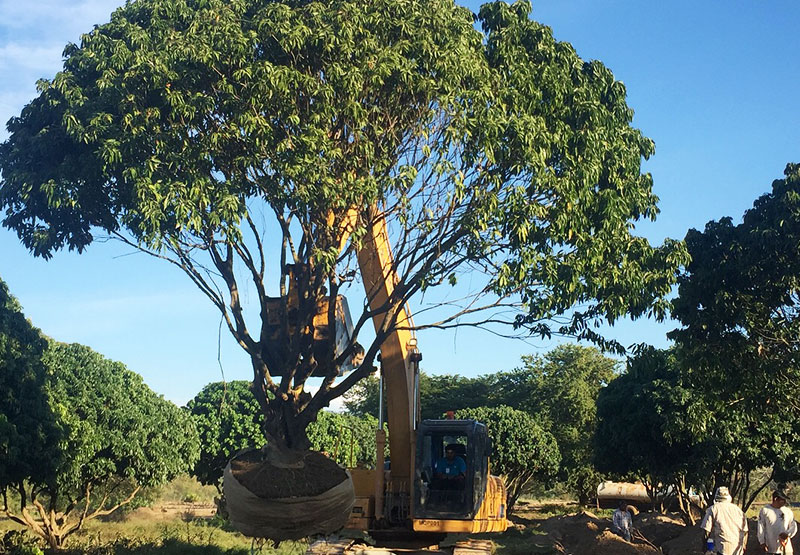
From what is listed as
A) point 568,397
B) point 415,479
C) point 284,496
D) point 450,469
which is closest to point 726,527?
point 450,469

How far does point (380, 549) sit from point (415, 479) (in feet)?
5.04

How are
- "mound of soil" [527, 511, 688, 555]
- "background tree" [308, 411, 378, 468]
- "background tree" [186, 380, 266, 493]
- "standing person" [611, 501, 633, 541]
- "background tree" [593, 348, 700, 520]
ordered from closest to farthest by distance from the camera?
"mound of soil" [527, 511, 688, 555]
"standing person" [611, 501, 633, 541]
"background tree" [593, 348, 700, 520]
"background tree" [186, 380, 266, 493]
"background tree" [308, 411, 378, 468]

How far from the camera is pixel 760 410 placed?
69.3 feet

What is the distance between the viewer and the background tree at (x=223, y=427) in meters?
40.1

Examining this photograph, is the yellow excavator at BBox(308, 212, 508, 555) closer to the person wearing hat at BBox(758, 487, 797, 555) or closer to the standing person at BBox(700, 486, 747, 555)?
the standing person at BBox(700, 486, 747, 555)

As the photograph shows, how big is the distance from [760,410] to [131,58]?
16337mm

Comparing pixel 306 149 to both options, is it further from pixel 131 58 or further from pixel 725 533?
pixel 725 533

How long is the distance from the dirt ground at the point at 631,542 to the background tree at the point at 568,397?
13.8m

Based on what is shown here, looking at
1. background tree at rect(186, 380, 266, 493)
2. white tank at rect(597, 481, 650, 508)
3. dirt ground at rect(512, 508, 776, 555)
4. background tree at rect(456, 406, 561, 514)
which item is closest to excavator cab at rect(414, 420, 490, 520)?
dirt ground at rect(512, 508, 776, 555)

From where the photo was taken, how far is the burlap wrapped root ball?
1228 cm

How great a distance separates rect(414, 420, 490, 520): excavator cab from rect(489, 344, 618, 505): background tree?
121 feet

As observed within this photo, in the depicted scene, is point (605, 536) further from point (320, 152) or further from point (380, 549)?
point (320, 152)

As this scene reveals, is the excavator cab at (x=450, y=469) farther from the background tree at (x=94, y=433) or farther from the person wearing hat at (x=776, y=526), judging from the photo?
the background tree at (x=94, y=433)

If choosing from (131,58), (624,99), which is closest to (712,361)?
(624,99)
